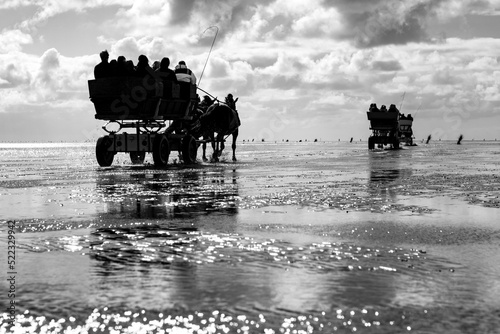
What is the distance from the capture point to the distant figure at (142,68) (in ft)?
73.7

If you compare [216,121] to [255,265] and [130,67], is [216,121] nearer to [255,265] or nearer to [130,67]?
[130,67]

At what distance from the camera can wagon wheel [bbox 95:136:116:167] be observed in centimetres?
2373

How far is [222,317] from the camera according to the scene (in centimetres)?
398

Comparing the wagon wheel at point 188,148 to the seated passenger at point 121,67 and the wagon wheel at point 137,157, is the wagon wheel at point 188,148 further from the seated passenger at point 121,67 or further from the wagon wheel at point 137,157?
the seated passenger at point 121,67

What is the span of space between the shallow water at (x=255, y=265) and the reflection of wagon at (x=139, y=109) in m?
10.9

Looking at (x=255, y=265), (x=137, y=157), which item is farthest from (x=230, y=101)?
(x=255, y=265)

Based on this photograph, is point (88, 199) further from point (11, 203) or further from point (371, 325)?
point (371, 325)

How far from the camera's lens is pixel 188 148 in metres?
25.7

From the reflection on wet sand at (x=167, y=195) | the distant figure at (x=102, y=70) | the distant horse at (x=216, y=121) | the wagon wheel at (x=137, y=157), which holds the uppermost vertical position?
the distant figure at (x=102, y=70)

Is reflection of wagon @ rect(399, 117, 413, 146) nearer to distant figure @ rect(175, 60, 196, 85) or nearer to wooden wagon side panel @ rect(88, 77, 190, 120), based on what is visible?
distant figure @ rect(175, 60, 196, 85)

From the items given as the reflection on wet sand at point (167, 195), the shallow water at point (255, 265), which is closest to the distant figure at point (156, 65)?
the reflection on wet sand at point (167, 195)

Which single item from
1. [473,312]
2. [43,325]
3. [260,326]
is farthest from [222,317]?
[473,312]

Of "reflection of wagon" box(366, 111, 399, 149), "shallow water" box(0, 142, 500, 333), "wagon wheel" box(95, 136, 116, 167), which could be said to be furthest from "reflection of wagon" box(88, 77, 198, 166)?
"reflection of wagon" box(366, 111, 399, 149)

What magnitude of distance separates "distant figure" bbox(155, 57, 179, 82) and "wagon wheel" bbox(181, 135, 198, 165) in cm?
271
